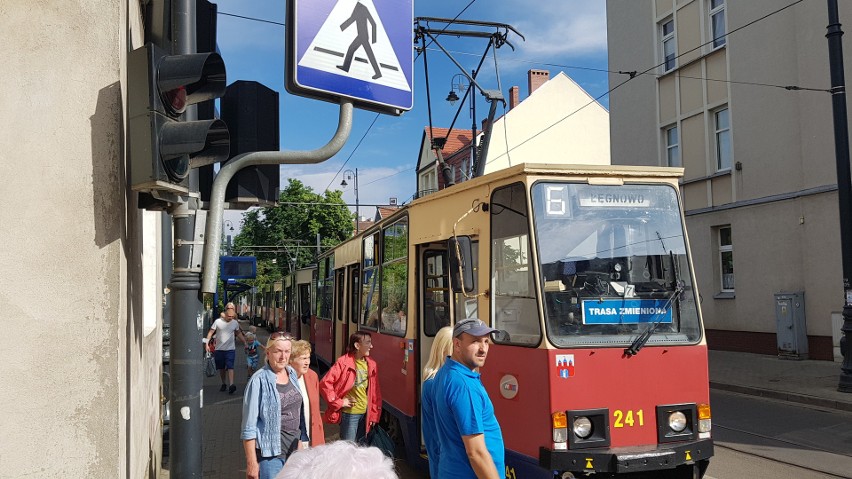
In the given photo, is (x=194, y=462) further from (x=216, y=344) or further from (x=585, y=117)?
(x=585, y=117)

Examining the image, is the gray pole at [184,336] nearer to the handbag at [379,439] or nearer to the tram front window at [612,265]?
the tram front window at [612,265]

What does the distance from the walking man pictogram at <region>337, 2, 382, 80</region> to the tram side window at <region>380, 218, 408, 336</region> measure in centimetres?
424

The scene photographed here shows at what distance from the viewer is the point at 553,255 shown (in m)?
5.74

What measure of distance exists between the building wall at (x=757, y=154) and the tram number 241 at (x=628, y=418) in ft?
42.4

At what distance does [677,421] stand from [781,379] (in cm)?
978

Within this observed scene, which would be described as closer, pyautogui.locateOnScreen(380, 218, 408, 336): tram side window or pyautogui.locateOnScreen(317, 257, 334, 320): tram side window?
pyautogui.locateOnScreen(380, 218, 408, 336): tram side window

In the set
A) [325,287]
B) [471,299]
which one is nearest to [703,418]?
[471,299]

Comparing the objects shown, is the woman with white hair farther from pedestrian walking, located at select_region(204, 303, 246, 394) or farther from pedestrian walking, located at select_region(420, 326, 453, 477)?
pedestrian walking, located at select_region(204, 303, 246, 394)

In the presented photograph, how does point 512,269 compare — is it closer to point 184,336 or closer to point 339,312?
point 184,336

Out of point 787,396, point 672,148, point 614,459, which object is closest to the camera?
point 614,459

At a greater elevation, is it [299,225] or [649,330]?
[299,225]

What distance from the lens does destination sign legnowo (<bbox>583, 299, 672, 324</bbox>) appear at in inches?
221

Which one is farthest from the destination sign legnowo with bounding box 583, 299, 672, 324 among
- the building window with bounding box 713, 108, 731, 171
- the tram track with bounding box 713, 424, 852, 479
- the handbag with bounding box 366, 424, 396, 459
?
the building window with bounding box 713, 108, 731, 171

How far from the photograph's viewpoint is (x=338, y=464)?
6.63 ft
